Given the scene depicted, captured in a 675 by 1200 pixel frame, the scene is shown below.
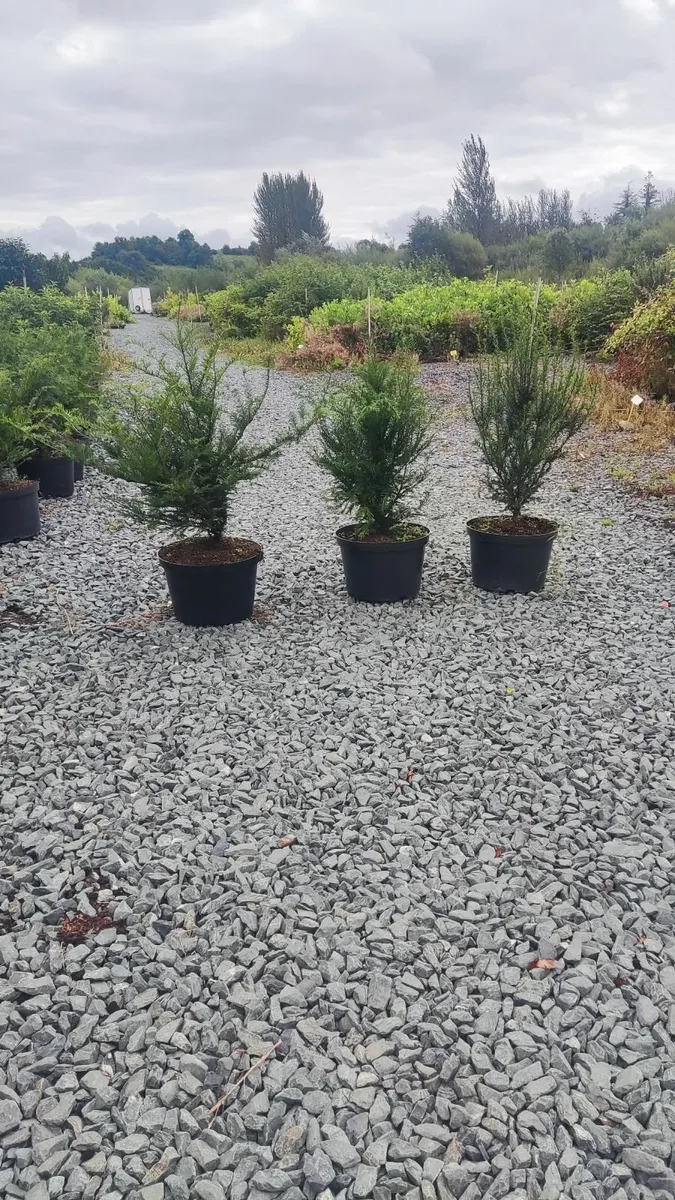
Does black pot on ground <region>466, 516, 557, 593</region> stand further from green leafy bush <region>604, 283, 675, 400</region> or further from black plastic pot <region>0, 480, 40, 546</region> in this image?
green leafy bush <region>604, 283, 675, 400</region>

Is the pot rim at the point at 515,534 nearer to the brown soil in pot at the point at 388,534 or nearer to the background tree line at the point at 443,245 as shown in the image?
the brown soil in pot at the point at 388,534

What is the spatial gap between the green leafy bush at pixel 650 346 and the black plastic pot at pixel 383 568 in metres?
5.18

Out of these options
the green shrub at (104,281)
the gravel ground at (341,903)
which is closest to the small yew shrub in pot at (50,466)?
the gravel ground at (341,903)

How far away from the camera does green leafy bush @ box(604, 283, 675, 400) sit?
7910 millimetres

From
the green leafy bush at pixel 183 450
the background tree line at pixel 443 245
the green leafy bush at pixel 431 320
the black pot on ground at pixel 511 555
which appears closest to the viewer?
the green leafy bush at pixel 183 450

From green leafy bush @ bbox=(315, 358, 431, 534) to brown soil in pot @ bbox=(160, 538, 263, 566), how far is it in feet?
1.64

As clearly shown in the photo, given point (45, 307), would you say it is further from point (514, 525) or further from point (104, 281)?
point (104, 281)

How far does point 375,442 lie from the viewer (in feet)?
12.9

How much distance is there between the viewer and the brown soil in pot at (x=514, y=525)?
4.16 meters

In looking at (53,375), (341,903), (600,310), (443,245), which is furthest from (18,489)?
(443,245)

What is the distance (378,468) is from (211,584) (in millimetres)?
944

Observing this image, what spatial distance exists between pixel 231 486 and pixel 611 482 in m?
3.71

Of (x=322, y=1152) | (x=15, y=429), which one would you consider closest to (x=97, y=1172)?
(x=322, y=1152)

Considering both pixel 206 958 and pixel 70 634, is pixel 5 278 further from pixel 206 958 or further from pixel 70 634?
pixel 206 958
